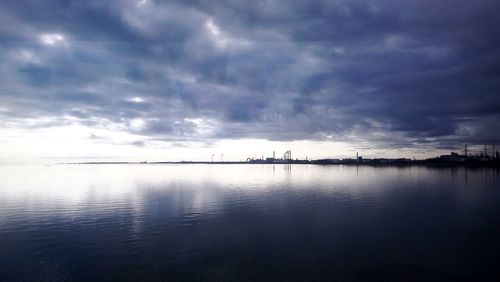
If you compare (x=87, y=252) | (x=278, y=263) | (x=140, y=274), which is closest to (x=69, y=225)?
(x=87, y=252)

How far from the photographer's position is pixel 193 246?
95.7ft

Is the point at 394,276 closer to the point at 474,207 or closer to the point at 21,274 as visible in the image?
the point at 21,274

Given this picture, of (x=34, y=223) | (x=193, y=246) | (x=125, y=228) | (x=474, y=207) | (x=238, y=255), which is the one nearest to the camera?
(x=238, y=255)

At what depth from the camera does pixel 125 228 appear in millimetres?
36750

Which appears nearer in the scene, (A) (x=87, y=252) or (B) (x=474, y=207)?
(A) (x=87, y=252)

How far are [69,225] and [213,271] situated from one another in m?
24.7

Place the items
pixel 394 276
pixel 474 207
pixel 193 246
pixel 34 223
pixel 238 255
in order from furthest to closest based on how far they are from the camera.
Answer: pixel 474 207 → pixel 34 223 → pixel 193 246 → pixel 238 255 → pixel 394 276

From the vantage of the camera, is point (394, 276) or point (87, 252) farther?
point (87, 252)

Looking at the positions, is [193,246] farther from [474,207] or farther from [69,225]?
[474,207]

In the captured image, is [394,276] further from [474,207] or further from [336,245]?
[474,207]

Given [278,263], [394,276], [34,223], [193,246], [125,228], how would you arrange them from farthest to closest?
[34,223] < [125,228] < [193,246] < [278,263] < [394,276]

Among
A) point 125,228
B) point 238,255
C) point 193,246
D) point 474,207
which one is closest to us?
point 238,255

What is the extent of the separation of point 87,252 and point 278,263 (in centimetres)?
1640

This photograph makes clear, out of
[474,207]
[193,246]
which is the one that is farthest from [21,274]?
[474,207]
